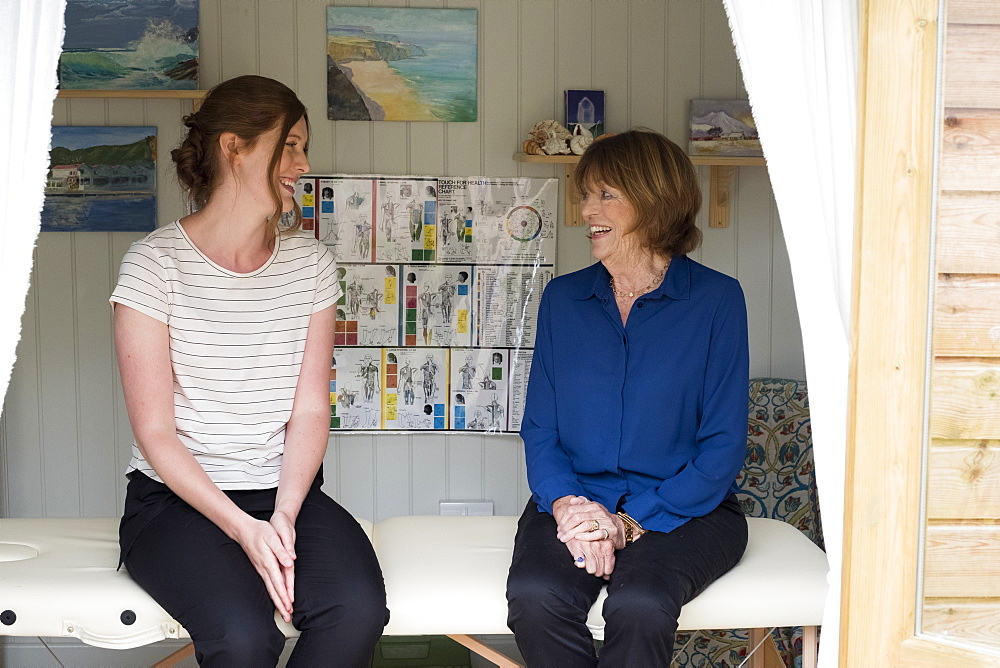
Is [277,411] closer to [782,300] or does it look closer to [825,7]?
[825,7]

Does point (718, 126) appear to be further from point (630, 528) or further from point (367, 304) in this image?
point (630, 528)

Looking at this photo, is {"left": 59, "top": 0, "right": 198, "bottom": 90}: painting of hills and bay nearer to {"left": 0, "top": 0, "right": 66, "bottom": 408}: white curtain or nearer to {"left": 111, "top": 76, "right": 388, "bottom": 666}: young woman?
A: {"left": 111, "top": 76, "right": 388, "bottom": 666}: young woman

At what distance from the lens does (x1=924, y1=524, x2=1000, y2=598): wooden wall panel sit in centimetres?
159

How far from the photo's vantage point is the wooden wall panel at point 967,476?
62.5 inches

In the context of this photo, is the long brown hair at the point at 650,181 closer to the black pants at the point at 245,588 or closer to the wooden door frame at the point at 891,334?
the wooden door frame at the point at 891,334

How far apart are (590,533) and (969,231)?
87 cm

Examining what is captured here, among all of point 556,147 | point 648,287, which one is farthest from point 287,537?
point 556,147

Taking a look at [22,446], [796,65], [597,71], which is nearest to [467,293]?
[597,71]

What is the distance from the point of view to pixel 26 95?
1.52m

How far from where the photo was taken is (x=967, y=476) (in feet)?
5.23

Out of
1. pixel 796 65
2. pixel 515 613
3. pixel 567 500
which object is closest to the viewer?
pixel 796 65

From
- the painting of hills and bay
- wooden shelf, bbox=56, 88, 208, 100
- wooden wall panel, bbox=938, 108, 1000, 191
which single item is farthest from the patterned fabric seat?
the painting of hills and bay

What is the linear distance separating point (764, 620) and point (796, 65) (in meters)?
1.03

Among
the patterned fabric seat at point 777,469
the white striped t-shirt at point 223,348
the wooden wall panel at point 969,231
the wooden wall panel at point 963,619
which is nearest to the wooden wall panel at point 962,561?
the wooden wall panel at point 963,619
